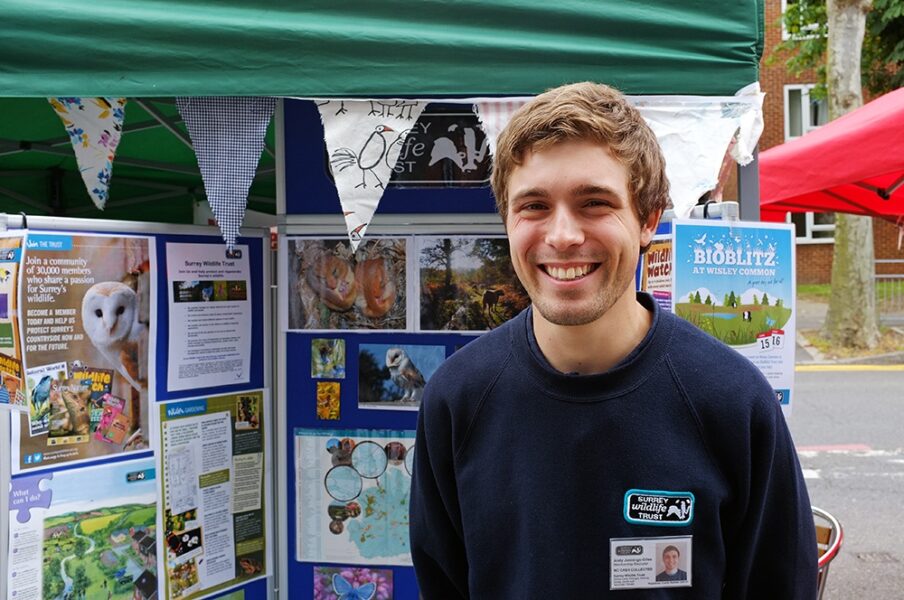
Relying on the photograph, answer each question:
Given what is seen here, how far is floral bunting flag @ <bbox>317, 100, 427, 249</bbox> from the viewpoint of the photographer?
9.52 feet

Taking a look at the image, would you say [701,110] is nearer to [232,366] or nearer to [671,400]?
[671,400]

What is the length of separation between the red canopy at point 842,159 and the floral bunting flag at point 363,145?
2381mm

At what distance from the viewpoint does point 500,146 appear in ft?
5.32

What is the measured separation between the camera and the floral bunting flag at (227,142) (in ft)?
9.68

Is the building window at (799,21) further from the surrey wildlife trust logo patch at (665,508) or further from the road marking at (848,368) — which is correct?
the surrey wildlife trust logo patch at (665,508)

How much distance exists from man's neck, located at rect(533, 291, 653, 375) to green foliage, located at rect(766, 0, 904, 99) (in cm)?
1513

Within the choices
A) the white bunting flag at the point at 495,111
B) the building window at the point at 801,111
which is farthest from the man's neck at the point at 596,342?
the building window at the point at 801,111

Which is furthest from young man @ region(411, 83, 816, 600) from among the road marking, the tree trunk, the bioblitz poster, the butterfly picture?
the tree trunk

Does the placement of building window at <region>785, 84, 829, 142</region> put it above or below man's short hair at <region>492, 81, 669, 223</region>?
above

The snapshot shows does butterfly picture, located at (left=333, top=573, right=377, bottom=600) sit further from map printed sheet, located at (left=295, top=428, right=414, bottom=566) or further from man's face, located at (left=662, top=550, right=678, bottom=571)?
man's face, located at (left=662, top=550, right=678, bottom=571)

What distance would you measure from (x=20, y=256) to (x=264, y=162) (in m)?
2.70

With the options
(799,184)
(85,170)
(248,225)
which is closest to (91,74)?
(85,170)

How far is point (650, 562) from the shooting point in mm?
1501

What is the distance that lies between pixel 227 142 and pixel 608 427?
1906 mm
